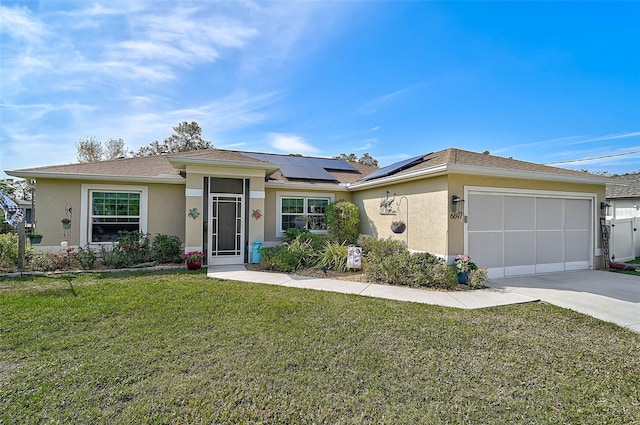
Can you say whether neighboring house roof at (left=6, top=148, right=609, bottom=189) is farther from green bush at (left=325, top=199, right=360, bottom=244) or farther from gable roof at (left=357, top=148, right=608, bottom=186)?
green bush at (left=325, top=199, right=360, bottom=244)

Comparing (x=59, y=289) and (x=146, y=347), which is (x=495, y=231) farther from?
(x=59, y=289)

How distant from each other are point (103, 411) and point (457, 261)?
23.9 feet

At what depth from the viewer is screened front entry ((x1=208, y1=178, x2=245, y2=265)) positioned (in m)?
9.88

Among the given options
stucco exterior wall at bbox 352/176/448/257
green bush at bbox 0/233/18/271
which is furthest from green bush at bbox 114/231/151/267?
stucco exterior wall at bbox 352/176/448/257

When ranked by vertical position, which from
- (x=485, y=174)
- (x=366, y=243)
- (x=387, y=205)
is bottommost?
(x=366, y=243)

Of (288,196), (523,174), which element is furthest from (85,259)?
(523,174)

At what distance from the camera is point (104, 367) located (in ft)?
10.5

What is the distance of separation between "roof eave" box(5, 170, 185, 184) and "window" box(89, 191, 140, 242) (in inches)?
24.0

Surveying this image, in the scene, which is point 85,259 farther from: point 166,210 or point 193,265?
point 193,265

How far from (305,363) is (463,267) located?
538cm

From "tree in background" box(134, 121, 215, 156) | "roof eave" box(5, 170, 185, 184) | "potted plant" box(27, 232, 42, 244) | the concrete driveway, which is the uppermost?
"tree in background" box(134, 121, 215, 156)

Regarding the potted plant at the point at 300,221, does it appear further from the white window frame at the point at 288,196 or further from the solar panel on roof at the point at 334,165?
the solar panel on roof at the point at 334,165

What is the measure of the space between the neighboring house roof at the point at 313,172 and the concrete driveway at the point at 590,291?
115 inches

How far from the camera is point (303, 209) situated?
11.7 meters
